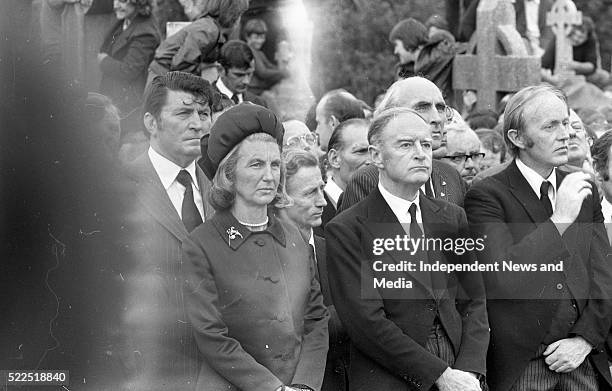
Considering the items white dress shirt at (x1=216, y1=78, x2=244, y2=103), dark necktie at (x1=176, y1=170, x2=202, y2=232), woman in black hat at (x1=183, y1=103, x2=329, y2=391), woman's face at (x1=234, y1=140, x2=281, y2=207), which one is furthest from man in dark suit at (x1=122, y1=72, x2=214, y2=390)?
white dress shirt at (x1=216, y1=78, x2=244, y2=103)

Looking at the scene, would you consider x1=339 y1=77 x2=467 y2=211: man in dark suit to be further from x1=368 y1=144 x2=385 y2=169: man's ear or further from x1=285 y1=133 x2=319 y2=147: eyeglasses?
x1=285 y1=133 x2=319 y2=147: eyeglasses

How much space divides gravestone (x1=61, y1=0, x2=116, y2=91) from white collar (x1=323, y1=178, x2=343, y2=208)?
1.18 m

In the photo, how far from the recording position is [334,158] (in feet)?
20.7

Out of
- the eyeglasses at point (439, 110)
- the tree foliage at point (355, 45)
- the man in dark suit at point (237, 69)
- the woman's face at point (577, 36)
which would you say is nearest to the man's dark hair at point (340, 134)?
the eyeglasses at point (439, 110)

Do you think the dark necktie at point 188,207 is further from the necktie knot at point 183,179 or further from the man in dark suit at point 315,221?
the man in dark suit at point 315,221

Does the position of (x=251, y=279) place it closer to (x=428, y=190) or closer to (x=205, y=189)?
(x=205, y=189)

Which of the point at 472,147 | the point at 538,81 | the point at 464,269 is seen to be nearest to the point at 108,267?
the point at 464,269

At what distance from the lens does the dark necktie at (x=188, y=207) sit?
5.20 metres

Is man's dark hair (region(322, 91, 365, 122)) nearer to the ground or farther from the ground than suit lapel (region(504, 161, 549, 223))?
nearer to the ground

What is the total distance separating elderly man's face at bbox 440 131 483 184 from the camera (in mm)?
6441

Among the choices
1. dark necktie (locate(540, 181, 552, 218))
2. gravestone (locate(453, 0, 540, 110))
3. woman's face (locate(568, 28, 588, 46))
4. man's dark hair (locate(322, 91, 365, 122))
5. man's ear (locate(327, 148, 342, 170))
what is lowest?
woman's face (locate(568, 28, 588, 46))

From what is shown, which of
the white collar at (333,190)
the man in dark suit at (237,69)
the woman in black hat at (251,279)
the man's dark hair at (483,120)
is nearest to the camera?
the woman in black hat at (251,279)

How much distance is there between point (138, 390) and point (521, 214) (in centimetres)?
165

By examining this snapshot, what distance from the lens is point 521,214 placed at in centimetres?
525
